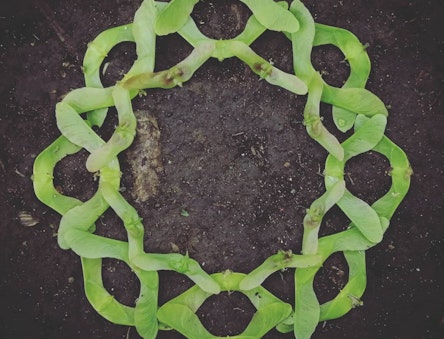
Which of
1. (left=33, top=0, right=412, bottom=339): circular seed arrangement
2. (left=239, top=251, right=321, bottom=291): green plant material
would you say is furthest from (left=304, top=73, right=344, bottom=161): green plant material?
(left=239, top=251, right=321, bottom=291): green plant material

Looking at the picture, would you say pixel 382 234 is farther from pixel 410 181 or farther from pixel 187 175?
pixel 187 175

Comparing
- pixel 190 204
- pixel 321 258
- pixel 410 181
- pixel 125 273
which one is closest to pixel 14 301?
pixel 125 273

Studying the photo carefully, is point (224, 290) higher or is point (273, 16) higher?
point (273, 16)

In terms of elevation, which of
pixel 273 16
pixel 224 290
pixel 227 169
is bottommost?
pixel 224 290

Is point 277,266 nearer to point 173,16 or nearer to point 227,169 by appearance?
point 227,169

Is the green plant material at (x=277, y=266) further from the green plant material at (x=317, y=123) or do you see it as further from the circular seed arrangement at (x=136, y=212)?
the green plant material at (x=317, y=123)

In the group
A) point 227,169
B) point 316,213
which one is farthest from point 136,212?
point 316,213
